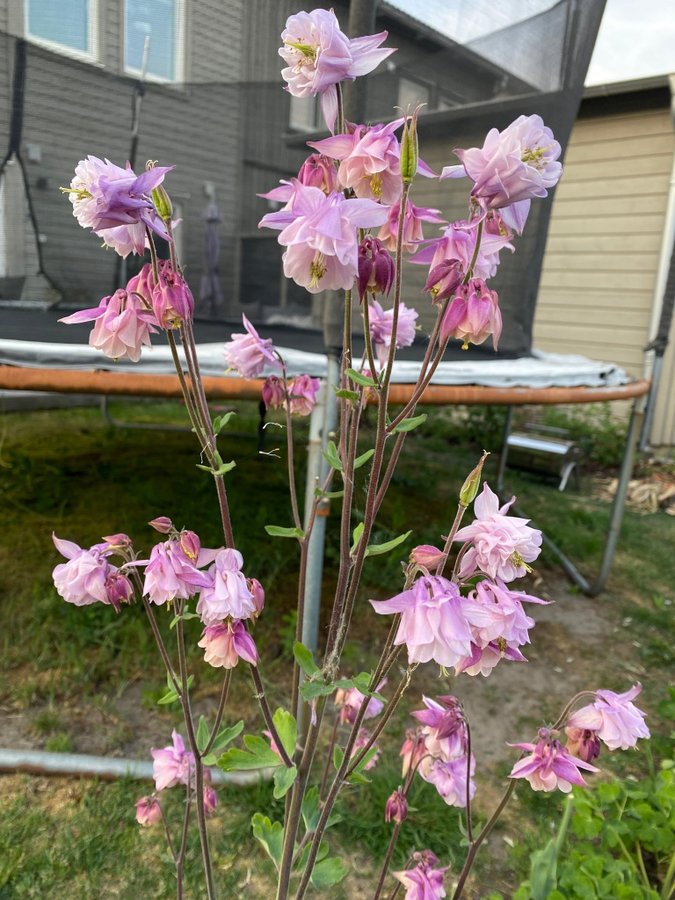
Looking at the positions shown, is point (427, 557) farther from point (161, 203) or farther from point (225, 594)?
point (161, 203)

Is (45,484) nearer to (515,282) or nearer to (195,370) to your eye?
(515,282)

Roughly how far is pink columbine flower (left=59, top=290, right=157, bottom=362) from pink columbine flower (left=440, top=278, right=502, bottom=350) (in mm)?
289

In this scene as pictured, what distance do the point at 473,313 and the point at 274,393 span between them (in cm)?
45

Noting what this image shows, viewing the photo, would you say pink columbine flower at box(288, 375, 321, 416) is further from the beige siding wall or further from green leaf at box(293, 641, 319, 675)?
the beige siding wall

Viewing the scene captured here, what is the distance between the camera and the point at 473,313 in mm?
590

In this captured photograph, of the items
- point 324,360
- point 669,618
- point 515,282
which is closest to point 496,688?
point 669,618

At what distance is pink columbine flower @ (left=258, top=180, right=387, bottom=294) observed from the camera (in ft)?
1.64

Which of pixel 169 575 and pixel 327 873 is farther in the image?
pixel 327 873

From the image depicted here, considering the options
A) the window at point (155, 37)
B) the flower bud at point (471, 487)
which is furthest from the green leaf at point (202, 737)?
the window at point (155, 37)

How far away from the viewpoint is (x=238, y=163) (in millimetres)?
2328

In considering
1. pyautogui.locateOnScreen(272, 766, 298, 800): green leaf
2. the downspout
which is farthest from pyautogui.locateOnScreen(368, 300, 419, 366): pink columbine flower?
the downspout

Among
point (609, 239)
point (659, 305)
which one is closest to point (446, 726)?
point (659, 305)

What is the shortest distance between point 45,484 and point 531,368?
2268 mm

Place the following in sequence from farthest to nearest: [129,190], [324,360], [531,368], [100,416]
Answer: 1. [100,416]
2. [531,368]
3. [324,360]
4. [129,190]
